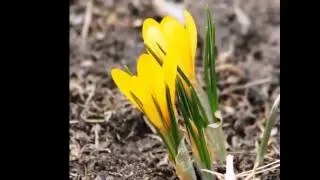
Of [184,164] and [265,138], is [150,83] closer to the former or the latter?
[184,164]

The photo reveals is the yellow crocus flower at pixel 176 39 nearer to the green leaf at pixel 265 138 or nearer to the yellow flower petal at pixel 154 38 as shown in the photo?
the yellow flower petal at pixel 154 38

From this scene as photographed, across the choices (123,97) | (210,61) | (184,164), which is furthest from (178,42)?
(123,97)

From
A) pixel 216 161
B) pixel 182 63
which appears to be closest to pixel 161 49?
pixel 182 63

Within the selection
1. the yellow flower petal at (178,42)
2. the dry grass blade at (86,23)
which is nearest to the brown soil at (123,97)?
the dry grass blade at (86,23)

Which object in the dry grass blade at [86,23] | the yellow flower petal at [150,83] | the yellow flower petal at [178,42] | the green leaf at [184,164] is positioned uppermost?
the dry grass blade at [86,23]
